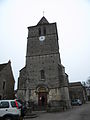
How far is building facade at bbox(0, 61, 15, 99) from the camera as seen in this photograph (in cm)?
2488

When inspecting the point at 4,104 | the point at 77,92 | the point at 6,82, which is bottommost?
the point at 77,92

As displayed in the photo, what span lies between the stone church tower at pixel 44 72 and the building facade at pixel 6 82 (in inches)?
139

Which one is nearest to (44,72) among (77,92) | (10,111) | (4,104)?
(4,104)

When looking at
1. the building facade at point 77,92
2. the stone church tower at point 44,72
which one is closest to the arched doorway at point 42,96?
the stone church tower at point 44,72

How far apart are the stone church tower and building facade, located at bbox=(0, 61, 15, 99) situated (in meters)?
3.52

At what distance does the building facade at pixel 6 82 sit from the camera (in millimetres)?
24877

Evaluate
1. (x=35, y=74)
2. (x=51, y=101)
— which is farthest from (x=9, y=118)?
(x=35, y=74)

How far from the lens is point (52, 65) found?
24891mm

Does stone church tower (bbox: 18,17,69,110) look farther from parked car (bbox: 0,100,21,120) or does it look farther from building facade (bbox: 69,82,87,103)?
building facade (bbox: 69,82,87,103)

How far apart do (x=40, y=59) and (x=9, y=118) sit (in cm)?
1809

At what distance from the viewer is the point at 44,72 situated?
81.2ft

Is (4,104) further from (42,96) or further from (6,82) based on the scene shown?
(6,82)

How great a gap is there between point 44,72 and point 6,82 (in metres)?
8.58

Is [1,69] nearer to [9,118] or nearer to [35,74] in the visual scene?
[35,74]
